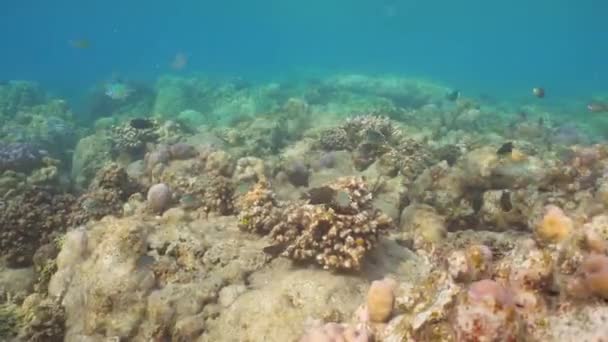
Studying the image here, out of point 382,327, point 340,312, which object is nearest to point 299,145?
point 340,312

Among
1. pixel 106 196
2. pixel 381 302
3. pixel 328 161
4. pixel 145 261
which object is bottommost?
pixel 145 261

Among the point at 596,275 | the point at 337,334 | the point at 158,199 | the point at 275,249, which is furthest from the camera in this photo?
the point at 158,199

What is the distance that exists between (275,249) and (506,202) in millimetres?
4080

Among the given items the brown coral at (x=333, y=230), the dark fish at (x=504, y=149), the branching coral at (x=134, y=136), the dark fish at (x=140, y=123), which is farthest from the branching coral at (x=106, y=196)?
the dark fish at (x=504, y=149)

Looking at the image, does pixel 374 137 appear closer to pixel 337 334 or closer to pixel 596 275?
pixel 337 334

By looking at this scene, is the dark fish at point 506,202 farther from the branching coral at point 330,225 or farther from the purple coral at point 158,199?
the purple coral at point 158,199

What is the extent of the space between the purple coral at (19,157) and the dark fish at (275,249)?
31.5 ft

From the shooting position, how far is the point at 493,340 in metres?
3.05

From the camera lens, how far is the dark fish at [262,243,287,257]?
601 cm

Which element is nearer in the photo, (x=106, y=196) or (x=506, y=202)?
(x=506, y=202)

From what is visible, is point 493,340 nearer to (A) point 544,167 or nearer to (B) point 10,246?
(A) point 544,167

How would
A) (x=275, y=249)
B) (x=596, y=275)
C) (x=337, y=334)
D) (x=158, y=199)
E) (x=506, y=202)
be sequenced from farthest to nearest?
(x=158, y=199)
(x=506, y=202)
(x=275, y=249)
(x=337, y=334)
(x=596, y=275)

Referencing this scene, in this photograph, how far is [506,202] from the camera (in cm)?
759

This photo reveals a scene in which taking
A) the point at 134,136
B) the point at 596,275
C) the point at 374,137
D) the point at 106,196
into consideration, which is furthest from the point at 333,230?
the point at 134,136
